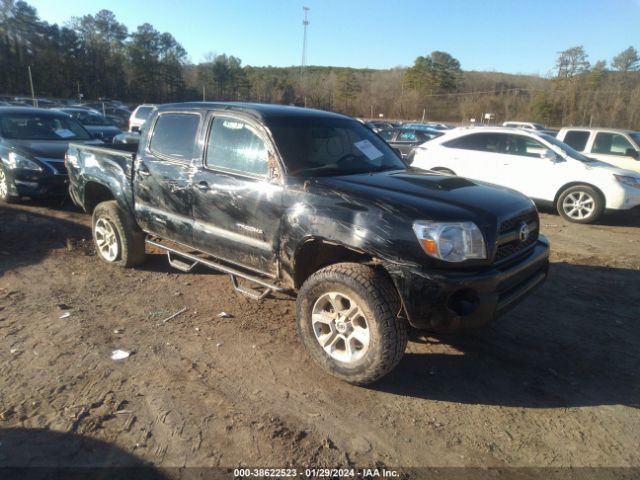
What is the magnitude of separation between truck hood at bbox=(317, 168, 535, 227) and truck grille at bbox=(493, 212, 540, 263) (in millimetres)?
65

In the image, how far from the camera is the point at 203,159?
4066 millimetres

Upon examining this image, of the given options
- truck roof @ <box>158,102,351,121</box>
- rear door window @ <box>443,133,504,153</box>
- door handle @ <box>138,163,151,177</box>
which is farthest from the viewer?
rear door window @ <box>443,133,504,153</box>

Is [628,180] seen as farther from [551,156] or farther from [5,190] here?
[5,190]

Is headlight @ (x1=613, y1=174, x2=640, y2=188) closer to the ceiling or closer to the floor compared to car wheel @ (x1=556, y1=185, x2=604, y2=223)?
closer to the ceiling

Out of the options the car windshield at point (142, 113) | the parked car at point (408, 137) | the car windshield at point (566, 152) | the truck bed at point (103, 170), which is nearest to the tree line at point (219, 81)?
the car windshield at point (142, 113)

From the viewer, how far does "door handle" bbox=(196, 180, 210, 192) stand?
395cm

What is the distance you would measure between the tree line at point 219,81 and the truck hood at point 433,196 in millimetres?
46344

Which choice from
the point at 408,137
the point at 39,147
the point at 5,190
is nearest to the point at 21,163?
the point at 39,147

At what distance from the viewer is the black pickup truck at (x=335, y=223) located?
2877 millimetres

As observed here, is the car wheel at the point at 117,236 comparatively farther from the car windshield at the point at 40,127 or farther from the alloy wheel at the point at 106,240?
the car windshield at the point at 40,127

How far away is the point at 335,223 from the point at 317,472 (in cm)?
154

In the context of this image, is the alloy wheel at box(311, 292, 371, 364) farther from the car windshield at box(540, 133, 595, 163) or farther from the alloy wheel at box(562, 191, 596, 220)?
the car windshield at box(540, 133, 595, 163)

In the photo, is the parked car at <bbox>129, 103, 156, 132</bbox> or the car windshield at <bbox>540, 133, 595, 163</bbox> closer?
the car windshield at <bbox>540, 133, 595, 163</bbox>

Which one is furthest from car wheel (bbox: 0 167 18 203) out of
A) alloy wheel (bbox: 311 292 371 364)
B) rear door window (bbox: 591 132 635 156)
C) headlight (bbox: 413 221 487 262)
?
rear door window (bbox: 591 132 635 156)
